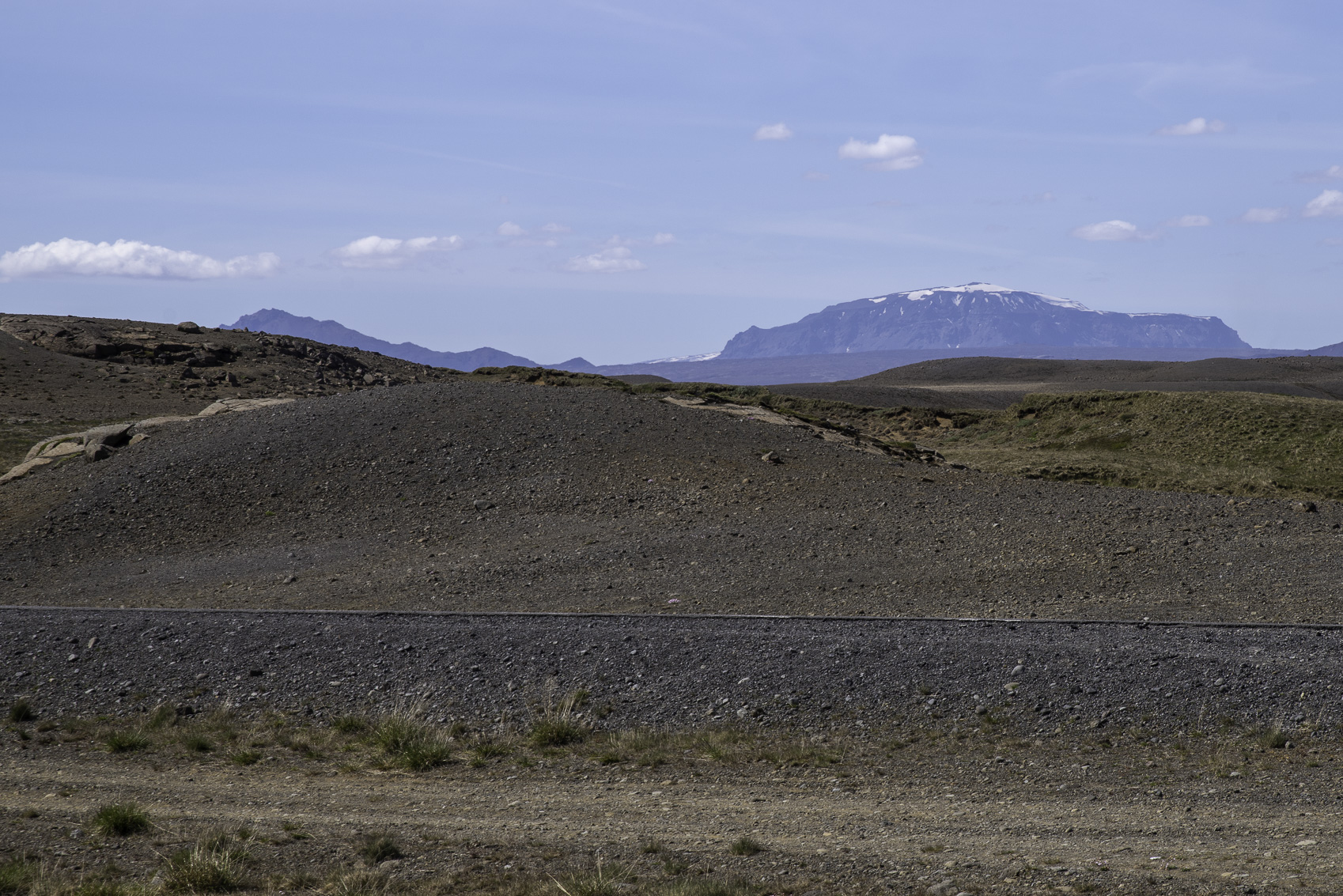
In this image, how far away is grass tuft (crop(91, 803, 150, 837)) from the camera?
6359 mm

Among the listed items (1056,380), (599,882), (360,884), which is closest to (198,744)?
(360,884)

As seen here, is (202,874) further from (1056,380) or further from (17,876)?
(1056,380)

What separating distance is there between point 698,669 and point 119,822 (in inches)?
201

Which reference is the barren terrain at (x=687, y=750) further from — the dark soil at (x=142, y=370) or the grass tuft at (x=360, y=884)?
the dark soil at (x=142, y=370)

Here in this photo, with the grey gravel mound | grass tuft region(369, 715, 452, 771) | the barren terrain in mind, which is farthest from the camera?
the grey gravel mound

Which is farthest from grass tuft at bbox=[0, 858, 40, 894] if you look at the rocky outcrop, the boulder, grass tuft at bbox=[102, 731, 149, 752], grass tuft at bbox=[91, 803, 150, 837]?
the boulder

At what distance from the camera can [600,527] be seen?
59.1 feet

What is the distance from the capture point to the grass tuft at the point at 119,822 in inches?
250

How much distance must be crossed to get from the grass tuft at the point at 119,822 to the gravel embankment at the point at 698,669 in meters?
2.88

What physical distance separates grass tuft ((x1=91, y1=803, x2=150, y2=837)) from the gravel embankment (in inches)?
113

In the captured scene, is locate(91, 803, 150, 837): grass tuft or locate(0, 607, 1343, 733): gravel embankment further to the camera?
locate(0, 607, 1343, 733): gravel embankment

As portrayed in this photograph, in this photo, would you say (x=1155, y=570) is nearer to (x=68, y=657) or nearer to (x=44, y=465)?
(x=68, y=657)

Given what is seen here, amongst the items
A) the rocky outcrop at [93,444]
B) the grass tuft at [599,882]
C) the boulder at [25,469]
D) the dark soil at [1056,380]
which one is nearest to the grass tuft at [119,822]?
the grass tuft at [599,882]

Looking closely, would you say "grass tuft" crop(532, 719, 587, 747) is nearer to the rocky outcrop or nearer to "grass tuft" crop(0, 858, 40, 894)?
"grass tuft" crop(0, 858, 40, 894)
